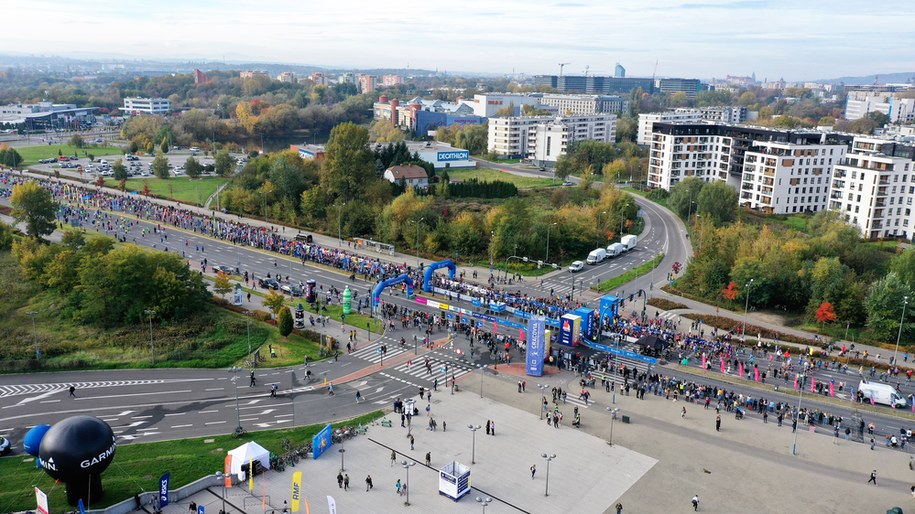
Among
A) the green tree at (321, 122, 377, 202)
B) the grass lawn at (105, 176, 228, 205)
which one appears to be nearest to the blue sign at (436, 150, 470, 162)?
the grass lawn at (105, 176, 228, 205)

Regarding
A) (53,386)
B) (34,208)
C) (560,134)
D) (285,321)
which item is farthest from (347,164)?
(560,134)

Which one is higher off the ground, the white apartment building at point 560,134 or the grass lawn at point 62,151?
the white apartment building at point 560,134

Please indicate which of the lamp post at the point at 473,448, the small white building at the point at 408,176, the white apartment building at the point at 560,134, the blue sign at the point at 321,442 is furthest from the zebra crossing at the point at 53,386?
the white apartment building at the point at 560,134

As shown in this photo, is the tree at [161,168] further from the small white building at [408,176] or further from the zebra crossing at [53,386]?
the zebra crossing at [53,386]

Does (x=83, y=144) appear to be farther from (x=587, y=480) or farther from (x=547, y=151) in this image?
(x=587, y=480)

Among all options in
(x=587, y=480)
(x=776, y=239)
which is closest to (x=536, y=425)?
(x=587, y=480)

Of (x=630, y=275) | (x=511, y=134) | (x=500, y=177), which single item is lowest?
(x=630, y=275)

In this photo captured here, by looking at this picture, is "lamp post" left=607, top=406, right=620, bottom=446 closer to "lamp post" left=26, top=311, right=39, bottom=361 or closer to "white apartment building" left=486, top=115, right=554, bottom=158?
"lamp post" left=26, top=311, right=39, bottom=361

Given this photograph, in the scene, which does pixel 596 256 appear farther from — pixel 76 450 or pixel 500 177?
pixel 76 450
